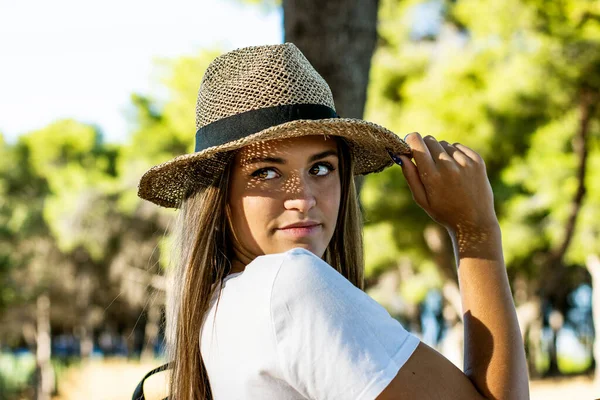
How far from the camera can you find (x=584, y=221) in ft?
43.5

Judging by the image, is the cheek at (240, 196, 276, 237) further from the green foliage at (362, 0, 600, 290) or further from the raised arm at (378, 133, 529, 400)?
the green foliage at (362, 0, 600, 290)

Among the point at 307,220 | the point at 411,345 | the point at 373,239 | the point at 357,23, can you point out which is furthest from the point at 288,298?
the point at 373,239

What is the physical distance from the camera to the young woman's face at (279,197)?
62.4 inches

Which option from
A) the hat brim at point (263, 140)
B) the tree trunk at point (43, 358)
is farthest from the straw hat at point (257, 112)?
the tree trunk at point (43, 358)

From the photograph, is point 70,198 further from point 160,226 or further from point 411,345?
point 411,345

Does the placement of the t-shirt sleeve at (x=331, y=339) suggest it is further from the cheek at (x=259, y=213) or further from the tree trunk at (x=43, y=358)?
the tree trunk at (x=43, y=358)

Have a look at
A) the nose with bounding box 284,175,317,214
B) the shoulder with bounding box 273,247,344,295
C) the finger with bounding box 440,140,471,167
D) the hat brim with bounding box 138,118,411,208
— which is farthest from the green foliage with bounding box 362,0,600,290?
the shoulder with bounding box 273,247,344,295

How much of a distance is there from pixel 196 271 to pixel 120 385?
19.2 m

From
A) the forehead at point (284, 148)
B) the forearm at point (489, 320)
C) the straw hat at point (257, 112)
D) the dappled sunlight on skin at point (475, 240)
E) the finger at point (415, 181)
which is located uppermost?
the straw hat at point (257, 112)

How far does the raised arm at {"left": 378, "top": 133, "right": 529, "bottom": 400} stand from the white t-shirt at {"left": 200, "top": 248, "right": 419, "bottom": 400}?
47mm

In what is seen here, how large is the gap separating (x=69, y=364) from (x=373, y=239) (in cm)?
1440

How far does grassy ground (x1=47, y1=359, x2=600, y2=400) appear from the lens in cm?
1522

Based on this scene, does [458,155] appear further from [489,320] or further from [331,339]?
[331,339]

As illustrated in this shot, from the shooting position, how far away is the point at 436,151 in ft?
5.19
